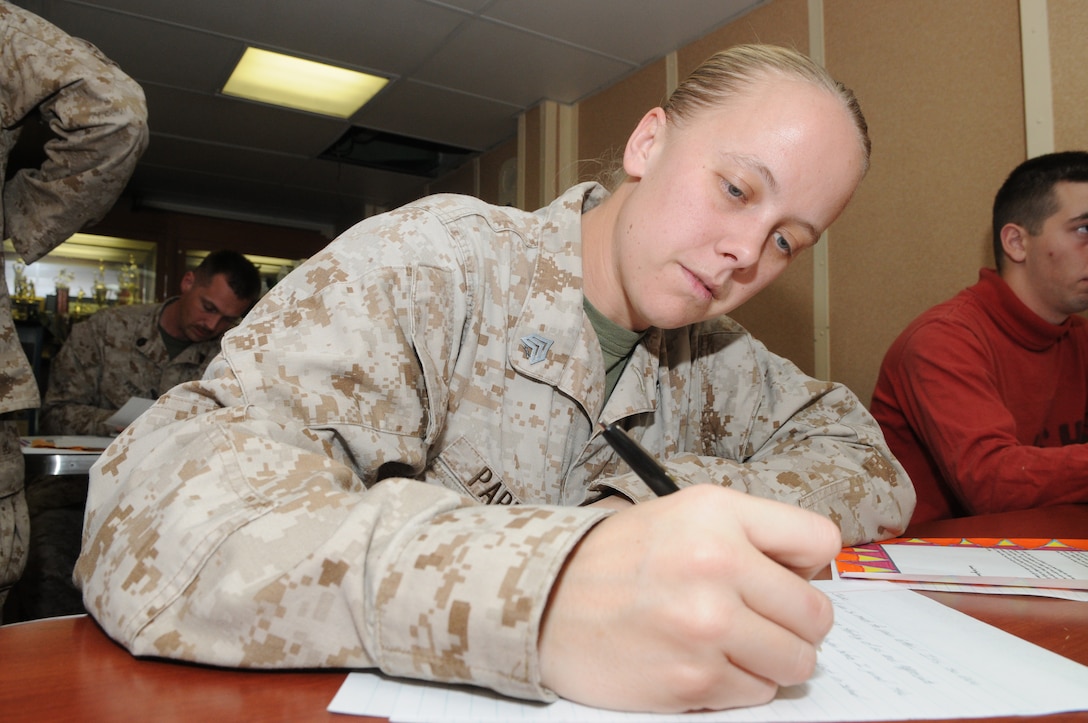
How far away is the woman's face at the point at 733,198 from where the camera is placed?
901mm

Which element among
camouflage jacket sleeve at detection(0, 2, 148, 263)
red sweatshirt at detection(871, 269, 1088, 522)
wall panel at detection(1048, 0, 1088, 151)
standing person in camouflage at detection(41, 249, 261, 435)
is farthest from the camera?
standing person in camouflage at detection(41, 249, 261, 435)

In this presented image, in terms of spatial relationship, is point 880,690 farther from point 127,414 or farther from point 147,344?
point 147,344

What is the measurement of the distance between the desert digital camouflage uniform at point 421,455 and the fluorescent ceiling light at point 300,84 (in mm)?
3144

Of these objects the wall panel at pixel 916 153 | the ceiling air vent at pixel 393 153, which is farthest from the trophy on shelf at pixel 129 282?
the wall panel at pixel 916 153

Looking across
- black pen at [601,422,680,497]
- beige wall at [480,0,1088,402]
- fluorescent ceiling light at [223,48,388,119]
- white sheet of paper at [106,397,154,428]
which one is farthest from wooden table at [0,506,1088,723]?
fluorescent ceiling light at [223,48,388,119]

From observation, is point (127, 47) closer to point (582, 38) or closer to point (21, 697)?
point (582, 38)

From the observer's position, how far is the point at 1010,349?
2.05 metres

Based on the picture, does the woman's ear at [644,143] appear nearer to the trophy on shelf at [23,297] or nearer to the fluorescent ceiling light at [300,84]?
the fluorescent ceiling light at [300,84]

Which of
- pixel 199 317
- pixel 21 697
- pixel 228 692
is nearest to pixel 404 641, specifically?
pixel 228 692

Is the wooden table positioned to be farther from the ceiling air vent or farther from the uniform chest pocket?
the ceiling air vent

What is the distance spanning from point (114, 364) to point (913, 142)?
333 centimetres

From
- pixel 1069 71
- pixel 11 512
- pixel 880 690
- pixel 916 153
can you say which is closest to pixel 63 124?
pixel 11 512

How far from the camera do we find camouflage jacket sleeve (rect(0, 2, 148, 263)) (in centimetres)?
125

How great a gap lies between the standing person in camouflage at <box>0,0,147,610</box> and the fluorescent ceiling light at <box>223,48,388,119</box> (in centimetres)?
249
